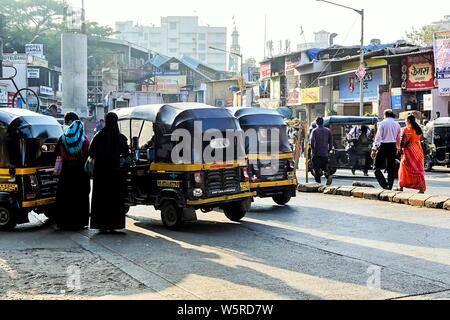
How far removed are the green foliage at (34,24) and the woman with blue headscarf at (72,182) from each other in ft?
166

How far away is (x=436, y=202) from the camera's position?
11.3m

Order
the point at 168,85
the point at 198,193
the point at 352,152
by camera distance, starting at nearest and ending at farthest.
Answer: the point at 198,193 < the point at 352,152 < the point at 168,85

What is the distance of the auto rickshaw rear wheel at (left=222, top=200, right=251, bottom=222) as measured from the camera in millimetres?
10172

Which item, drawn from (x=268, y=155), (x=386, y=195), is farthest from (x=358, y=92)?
(x=268, y=155)

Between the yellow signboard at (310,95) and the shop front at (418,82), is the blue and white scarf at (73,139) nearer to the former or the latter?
the shop front at (418,82)

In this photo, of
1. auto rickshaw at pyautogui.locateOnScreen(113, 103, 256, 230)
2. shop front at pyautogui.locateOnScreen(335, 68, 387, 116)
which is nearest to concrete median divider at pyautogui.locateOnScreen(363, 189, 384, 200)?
auto rickshaw at pyautogui.locateOnScreen(113, 103, 256, 230)

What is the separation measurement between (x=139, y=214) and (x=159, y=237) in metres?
2.71

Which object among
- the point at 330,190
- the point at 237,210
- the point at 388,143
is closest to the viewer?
the point at 237,210

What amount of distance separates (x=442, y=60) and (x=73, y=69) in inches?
1018

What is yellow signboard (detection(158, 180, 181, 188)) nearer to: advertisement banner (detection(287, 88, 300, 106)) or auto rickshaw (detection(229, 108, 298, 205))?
auto rickshaw (detection(229, 108, 298, 205))

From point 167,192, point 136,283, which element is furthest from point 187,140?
point 136,283

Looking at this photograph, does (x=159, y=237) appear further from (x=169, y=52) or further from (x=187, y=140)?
(x=169, y=52)

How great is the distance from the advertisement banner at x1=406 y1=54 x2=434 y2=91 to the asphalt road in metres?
22.0

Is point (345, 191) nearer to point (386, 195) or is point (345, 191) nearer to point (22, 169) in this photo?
point (386, 195)
